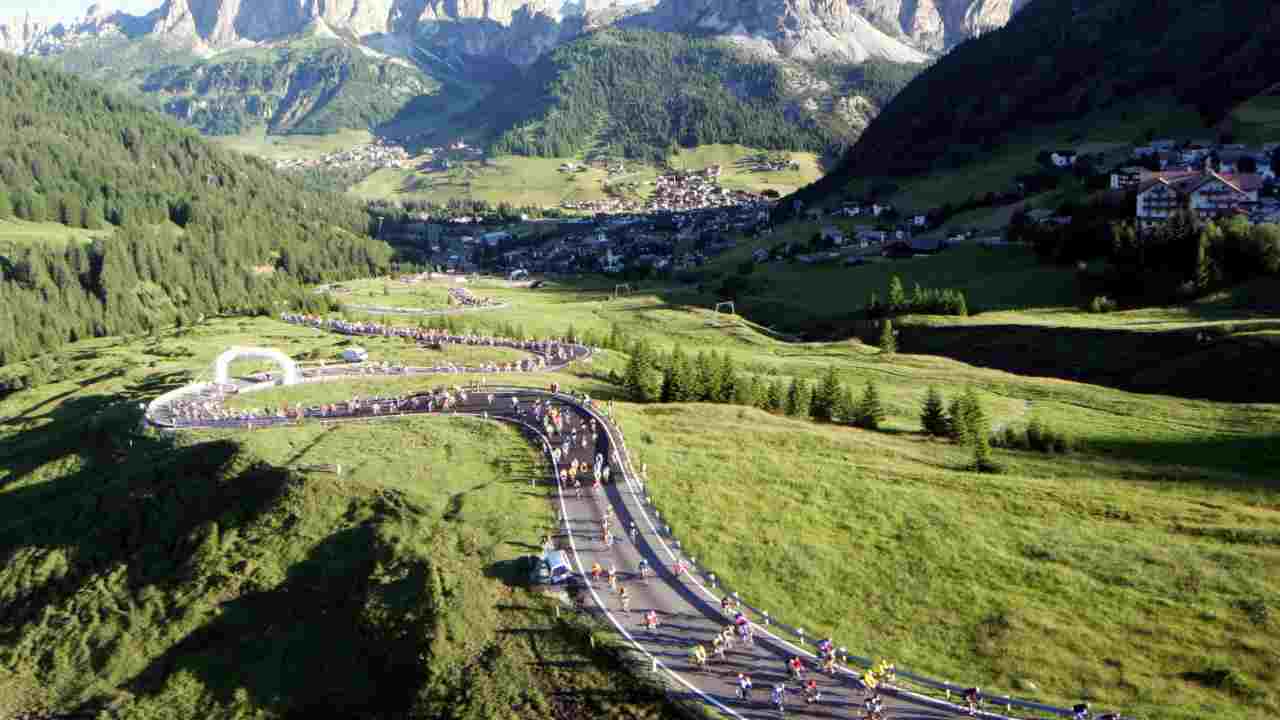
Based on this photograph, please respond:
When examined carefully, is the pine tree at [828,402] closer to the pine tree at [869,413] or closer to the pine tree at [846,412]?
the pine tree at [846,412]

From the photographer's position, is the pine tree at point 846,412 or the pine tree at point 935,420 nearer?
the pine tree at point 935,420

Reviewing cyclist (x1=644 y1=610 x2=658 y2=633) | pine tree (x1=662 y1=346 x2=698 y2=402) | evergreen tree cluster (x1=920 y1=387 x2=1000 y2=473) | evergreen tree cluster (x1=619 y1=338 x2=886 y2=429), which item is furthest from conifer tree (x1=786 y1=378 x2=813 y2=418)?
cyclist (x1=644 y1=610 x2=658 y2=633)

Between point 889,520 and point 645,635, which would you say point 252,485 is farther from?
point 889,520

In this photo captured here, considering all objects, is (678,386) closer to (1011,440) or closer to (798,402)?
(798,402)

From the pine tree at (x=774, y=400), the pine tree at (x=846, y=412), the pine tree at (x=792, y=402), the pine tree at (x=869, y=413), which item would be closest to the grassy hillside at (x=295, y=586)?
the pine tree at (x=774, y=400)

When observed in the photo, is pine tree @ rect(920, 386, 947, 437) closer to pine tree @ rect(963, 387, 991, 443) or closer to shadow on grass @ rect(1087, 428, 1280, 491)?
pine tree @ rect(963, 387, 991, 443)

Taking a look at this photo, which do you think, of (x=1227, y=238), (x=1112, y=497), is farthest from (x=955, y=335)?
(x=1112, y=497)
